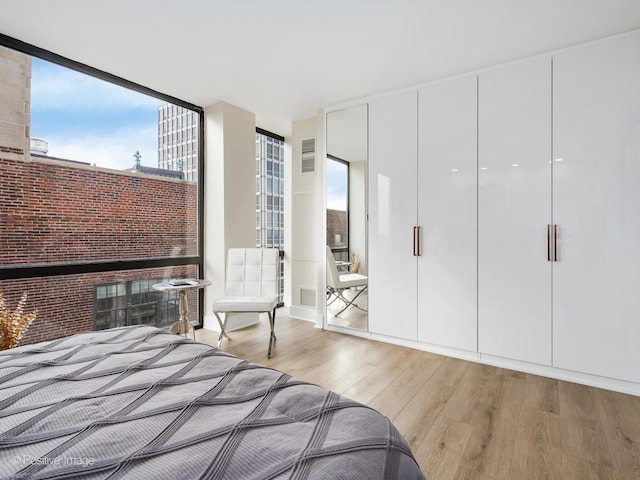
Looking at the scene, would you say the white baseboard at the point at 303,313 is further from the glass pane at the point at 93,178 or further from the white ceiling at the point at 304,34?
the white ceiling at the point at 304,34

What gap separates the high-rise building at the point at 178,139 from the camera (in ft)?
12.2

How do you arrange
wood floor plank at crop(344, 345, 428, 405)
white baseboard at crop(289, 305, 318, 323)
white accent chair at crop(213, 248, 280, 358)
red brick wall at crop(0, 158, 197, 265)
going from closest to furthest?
wood floor plank at crop(344, 345, 428, 405), red brick wall at crop(0, 158, 197, 265), white accent chair at crop(213, 248, 280, 358), white baseboard at crop(289, 305, 318, 323)

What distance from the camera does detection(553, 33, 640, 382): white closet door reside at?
242cm

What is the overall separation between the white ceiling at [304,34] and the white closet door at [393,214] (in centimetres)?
36

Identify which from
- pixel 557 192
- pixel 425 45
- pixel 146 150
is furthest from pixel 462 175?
pixel 146 150

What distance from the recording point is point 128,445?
0.79 m

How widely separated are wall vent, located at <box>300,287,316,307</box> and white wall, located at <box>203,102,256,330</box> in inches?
29.8

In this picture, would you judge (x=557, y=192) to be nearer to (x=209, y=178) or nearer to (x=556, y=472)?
(x=556, y=472)

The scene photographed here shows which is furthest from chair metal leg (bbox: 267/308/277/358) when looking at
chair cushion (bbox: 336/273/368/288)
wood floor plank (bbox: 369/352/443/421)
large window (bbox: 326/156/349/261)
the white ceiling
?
the white ceiling

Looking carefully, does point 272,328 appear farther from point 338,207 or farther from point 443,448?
point 443,448

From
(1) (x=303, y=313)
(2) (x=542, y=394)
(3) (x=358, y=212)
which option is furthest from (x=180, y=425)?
(1) (x=303, y=313)

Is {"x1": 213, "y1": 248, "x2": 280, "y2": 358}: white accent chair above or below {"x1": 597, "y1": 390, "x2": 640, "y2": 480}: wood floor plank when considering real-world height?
above

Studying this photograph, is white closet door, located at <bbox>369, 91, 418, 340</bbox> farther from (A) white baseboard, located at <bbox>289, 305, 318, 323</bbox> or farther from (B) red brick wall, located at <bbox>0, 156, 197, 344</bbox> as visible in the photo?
(B) red brick wall, located at <bbox>0, 156, 197, 344</bbox>

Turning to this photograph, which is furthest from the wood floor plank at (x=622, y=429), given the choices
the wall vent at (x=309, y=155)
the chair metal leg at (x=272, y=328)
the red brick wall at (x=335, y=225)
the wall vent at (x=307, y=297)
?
the wall vent at (x=309, y=155)
